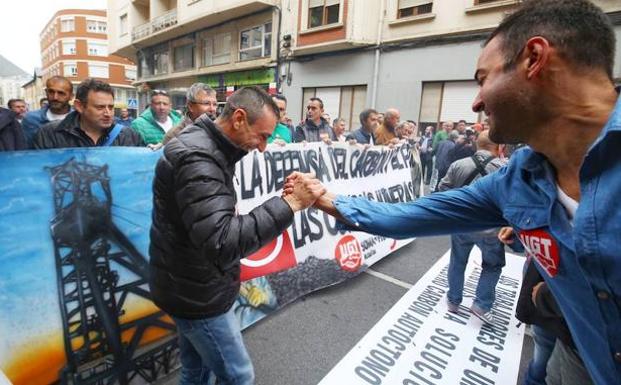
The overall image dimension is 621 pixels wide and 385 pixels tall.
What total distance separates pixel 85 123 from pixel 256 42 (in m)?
16.2

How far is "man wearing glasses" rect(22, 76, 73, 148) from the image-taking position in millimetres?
3598

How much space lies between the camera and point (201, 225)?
1326 millimetres

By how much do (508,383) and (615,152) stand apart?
2.32 metres

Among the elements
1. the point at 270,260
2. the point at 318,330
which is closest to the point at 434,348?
the point at 318,330

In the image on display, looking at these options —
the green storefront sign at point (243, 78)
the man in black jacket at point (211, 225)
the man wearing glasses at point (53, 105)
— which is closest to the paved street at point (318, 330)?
the man in black jacket at point (211, 225)

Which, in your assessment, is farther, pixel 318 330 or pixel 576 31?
pixel 318 330

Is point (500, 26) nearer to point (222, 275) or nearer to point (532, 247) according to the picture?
point (532, 247)

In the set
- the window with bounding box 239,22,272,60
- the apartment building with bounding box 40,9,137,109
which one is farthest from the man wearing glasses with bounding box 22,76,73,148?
the apartment building with bounding box 40,9,137,109

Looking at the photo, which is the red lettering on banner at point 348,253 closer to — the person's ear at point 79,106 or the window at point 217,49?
the person's ear at point 79,106

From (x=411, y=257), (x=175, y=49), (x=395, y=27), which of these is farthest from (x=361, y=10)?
(x=175, y=49)

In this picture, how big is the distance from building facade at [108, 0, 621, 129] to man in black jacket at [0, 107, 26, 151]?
11.0 m

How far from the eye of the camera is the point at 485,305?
10.8 ft

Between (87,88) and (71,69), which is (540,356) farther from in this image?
(71,69)

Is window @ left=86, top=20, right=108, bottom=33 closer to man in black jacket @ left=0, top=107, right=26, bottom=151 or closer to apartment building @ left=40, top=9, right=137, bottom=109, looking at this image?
apartment building @ left=40, top=9, right=137, bottom=109
